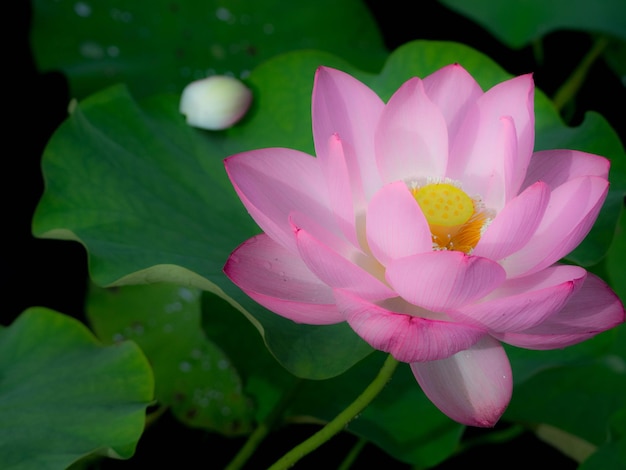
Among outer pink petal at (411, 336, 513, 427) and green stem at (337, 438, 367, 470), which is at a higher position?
outer pink petal at (411, 336, 513, 427)

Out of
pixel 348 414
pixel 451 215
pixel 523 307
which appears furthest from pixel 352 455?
pixel 523 307

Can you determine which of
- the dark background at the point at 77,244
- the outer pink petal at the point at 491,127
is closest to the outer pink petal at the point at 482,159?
the outer pink petal at the point at 491,127

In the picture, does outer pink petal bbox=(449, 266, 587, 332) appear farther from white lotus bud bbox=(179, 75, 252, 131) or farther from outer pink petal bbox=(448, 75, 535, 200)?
white lotus bud bbox=(179, 75, 252, 131)

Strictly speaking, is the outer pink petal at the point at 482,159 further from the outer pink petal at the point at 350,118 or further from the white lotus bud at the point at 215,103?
the white lotus bud at the point at 215,103

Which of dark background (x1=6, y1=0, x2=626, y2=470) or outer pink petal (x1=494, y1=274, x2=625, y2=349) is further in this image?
dark background (x1=6, y1=0, x2=626, y2=470)

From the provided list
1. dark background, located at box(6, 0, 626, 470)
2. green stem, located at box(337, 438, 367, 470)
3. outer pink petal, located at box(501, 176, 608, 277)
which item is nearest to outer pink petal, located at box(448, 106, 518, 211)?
outer pink petal, located at box(501, 176, 608, 277)

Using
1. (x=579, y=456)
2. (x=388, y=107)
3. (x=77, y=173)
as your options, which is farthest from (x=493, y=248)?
(x=579, y=456)

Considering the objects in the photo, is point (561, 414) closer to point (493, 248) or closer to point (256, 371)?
point (256, 371)

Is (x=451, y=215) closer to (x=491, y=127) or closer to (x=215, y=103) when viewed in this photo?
(x=491, y=127)
